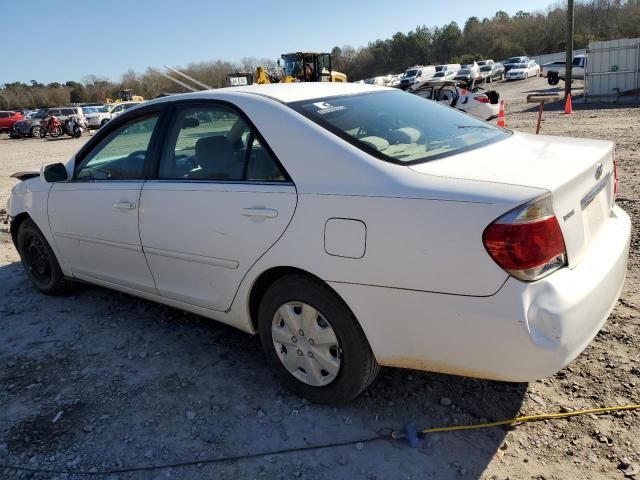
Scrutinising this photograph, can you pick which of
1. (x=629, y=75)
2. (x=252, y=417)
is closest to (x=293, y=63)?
(x=629, y=75)

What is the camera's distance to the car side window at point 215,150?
9.41ft

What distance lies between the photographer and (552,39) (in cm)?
7694

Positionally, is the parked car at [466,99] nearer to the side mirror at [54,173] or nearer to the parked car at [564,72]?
the side mirror at [54,173]

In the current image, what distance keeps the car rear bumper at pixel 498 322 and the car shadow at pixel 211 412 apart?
43 centimetres

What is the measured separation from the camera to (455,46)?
88750 millimetres

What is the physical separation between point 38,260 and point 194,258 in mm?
2339

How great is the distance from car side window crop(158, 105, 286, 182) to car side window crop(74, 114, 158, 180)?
24 centimetres

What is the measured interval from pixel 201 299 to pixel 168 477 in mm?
1055

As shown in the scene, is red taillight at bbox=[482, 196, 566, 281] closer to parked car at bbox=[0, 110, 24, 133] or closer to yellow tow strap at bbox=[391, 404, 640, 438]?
yellow tow strap at bbox=[391, 404, 640, 438]

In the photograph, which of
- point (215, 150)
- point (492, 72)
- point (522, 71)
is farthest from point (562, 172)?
point (492, 72)

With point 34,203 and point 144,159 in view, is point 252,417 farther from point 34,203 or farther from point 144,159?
A: point 34,203

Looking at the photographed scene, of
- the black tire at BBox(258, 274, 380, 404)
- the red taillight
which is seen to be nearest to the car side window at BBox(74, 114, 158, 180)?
the black tire at BBox(258, 274, 380, 404)

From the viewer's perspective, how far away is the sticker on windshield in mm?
2860

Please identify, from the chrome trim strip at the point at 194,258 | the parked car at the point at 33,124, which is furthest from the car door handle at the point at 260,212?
the parked car at the point at 33,124
